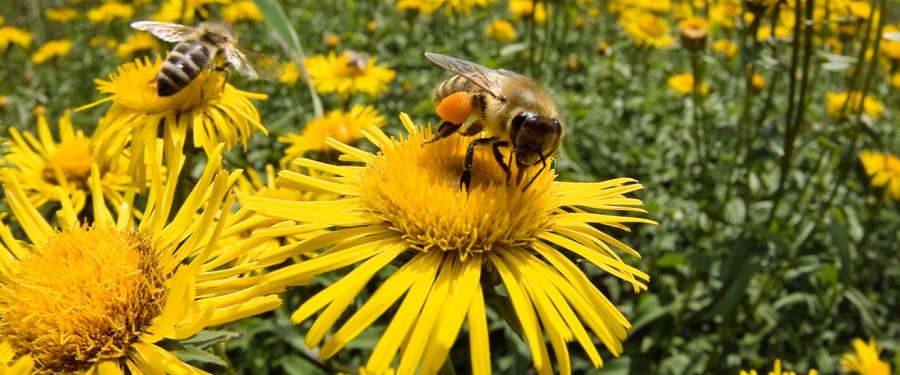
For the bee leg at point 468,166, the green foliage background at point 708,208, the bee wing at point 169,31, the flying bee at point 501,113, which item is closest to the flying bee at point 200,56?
the bee wing at point 169,31

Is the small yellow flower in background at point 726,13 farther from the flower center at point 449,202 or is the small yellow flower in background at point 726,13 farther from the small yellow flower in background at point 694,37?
the flower center at point 449,202

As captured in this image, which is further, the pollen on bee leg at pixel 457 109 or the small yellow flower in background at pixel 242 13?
the small yellow flower in background at pixel 242 13

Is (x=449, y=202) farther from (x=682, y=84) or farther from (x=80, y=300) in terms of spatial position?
(x=682, y=84)

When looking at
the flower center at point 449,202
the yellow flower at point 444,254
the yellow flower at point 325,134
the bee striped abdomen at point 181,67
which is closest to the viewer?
the yellow flower at point 444,254

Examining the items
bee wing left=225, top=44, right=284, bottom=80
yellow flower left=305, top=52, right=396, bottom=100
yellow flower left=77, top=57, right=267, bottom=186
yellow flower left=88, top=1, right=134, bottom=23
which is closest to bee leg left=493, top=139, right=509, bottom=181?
yellow flower left=77, top=57, right=267, bottom=186

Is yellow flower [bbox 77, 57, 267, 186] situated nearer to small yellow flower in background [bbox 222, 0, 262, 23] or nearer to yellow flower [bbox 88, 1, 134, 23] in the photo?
small yellow flower in background [bbox 222, 0, 262, 23]

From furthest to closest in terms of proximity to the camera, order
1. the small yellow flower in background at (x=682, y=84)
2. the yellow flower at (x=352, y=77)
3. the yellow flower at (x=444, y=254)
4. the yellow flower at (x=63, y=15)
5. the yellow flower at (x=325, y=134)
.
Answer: the yellow flower at (x=63, y=15)
the small yellow flower in background at (x=682, y=84)
the yellow flower at (x=352, y=77)
the yellow flower at (x=325, y=134)
the yellow flower at (x=444, y=254)
